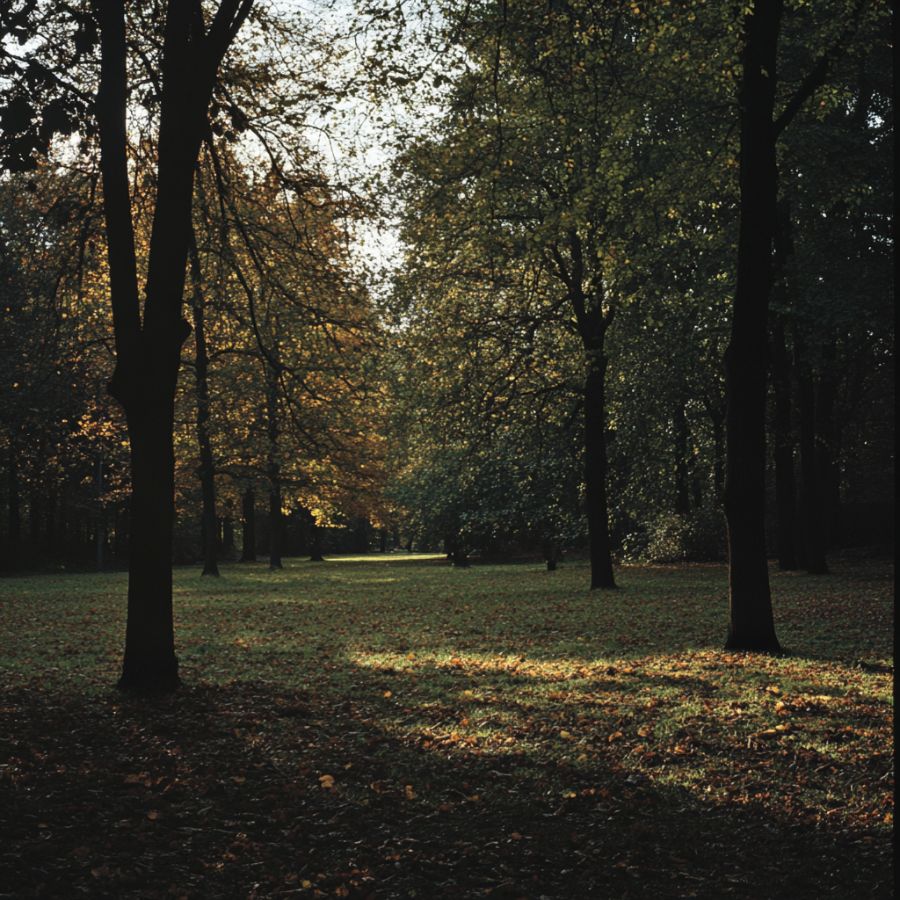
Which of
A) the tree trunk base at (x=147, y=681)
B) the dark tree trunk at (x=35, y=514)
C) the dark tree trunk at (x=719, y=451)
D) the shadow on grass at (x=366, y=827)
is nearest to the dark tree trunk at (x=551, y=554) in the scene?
the dark tree trunk at (x=719, y=451)

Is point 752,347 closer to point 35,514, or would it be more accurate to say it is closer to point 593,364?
point 593,364

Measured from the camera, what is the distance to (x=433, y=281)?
68.4 ft

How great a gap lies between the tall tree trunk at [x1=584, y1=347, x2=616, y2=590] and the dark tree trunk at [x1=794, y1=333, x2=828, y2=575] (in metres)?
5.46

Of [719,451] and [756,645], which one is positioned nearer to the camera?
[756,645]

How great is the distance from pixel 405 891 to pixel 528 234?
1197cm

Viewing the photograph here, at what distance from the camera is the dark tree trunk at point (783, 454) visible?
2437 cm

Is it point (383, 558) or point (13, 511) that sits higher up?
point (13, 511)

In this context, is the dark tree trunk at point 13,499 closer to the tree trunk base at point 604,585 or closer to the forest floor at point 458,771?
the tree trunk base at point 604,585

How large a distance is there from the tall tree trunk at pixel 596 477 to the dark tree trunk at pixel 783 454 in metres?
5.23

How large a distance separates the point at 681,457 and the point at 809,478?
7980 mm

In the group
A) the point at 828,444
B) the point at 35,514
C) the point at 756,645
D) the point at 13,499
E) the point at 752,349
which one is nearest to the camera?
the point at 756,645

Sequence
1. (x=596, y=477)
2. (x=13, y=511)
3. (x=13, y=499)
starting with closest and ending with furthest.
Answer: (x=596, y=477) < (x=13, y=499) < (x=13, y=511)

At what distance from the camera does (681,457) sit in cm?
3127

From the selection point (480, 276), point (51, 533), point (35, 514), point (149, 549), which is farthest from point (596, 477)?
point (35, 514)
